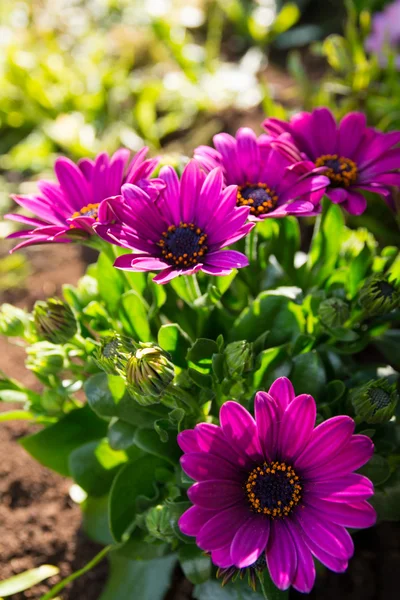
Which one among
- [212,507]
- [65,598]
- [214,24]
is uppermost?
[214,24]

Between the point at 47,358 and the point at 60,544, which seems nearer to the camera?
the point at 47,358

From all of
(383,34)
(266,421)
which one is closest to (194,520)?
(266,421)

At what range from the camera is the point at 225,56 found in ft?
8.91

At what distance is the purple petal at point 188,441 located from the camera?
2.68ft

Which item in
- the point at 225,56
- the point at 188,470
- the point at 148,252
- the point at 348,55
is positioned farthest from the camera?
the point at 225,56

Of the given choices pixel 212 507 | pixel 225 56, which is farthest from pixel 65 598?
pixel 225 56

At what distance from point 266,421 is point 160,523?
0.27 meters

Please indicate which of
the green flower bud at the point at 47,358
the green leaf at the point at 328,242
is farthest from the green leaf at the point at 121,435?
the green leaf at the point at 328,242

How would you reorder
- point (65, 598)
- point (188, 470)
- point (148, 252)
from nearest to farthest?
point (188, 470)
point (148, 252)
point (65, 598)

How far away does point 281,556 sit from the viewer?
0.81 m

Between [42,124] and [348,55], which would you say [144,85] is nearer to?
[42,124]

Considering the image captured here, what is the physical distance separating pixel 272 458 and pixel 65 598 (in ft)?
2.10

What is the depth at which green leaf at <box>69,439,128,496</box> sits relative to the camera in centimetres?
113

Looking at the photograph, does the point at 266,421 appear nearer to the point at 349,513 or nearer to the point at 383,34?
the point at 349,513
